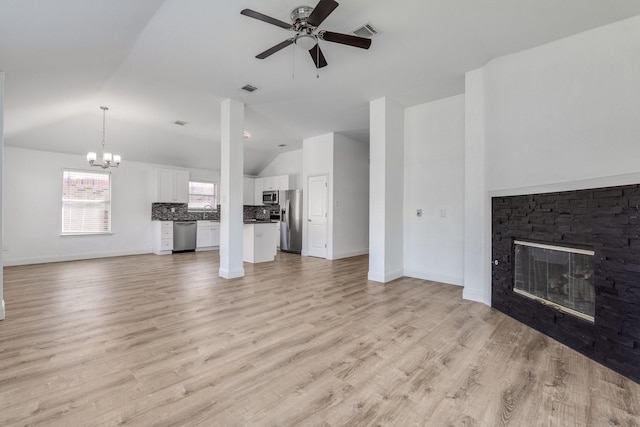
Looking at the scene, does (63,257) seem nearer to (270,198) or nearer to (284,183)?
(270,198)

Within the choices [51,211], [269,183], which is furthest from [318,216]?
[51,211]

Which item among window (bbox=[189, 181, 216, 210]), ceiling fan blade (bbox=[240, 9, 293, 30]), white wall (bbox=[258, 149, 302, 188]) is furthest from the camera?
window (bbox=[189, 181, 216, 210])

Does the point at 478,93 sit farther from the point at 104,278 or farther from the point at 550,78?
the point at 104,278

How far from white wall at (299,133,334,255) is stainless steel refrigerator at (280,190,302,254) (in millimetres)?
178

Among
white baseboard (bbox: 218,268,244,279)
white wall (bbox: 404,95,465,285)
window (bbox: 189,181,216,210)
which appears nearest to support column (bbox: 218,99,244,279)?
white baseboard (bbox: 218,268,244,279)

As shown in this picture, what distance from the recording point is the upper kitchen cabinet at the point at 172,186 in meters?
7.59

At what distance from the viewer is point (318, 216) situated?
701cm

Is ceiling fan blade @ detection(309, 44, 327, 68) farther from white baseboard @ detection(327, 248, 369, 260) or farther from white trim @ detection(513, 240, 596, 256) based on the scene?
white baseboard @ detection(327, 248, 369, 260)

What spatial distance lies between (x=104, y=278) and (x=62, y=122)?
3337 millimetres

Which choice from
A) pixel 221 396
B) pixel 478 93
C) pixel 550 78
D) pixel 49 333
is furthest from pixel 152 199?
pixel 550 78

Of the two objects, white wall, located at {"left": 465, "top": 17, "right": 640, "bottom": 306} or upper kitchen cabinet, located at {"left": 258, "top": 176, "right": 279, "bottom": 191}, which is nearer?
white wall, located at {"left": 465, "top": 17, "right": 640, "bottom": 306}

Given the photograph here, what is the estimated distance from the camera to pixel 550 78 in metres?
2.84

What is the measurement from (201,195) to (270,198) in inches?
87.6

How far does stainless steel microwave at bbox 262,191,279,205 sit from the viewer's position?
8.13 metres
